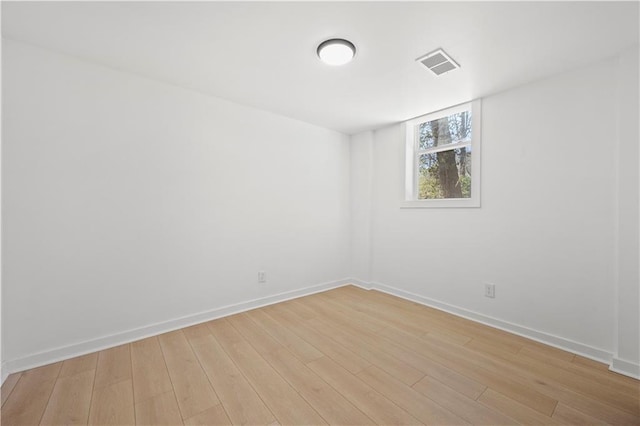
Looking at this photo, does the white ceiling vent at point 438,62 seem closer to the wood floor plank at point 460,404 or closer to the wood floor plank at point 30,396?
the wood floor plank at point 460,404

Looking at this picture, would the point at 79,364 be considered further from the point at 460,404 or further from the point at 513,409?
the point at 513,409

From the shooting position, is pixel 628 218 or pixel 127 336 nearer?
pixel 628 218

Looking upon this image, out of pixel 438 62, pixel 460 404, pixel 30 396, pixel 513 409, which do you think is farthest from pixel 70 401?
pixel 438 62

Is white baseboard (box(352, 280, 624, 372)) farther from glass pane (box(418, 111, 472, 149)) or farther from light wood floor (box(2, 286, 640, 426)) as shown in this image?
glass pane (box(418, 111, 472, 149))

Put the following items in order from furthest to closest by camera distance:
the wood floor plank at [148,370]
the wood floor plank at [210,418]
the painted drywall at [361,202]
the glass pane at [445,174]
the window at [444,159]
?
1. the painted drywall at [361,202]
2. the glass pane at [445,174]
3. the window at [444,159]
4. the wood floor plank at [148,370]
5. the wood floor plank at [210,418]

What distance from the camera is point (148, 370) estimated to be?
5.99 ft

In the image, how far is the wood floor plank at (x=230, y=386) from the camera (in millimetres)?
1423

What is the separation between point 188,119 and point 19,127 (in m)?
1.13

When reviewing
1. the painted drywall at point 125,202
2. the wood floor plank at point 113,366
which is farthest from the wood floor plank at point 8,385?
the wood floor plank at point 113,366

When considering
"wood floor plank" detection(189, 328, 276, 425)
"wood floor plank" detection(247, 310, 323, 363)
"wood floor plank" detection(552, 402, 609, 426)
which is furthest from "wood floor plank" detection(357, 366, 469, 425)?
"wood floor plank" detection(189, 328, 276, 425)

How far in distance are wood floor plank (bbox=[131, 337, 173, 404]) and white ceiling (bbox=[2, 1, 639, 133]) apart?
7.50 ft

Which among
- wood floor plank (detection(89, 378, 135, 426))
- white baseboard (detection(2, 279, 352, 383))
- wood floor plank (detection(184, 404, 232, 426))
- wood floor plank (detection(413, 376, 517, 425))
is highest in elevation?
white baseboard (detection(2, 279, 352, 383))

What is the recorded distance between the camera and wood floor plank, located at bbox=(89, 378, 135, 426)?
139 cm

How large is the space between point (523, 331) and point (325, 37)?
295cm
